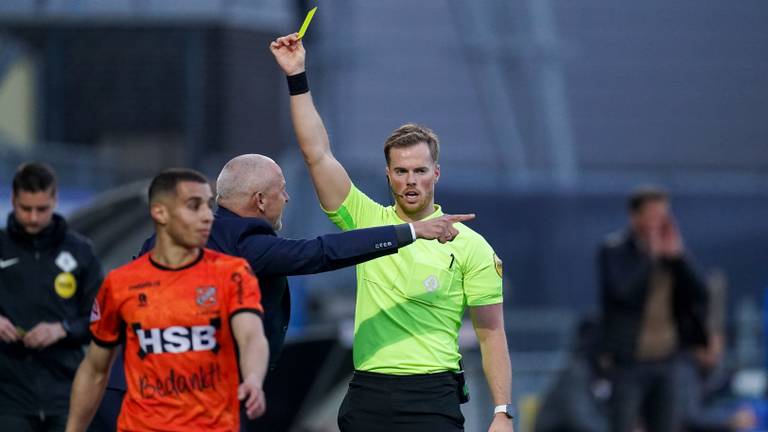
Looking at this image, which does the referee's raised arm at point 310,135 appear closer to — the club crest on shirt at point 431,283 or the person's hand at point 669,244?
the club crest on shirt at point 431,283

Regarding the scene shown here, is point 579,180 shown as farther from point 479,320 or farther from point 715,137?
point 479,320

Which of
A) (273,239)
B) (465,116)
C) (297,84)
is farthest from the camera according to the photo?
(465,116)

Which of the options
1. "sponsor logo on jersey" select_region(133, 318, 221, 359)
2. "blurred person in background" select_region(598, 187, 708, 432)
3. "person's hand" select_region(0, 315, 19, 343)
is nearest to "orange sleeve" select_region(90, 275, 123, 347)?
"sponsor logo on jersey" select_region(133, 318, 221, 359)

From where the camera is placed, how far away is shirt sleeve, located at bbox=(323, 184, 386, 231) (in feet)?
18.1

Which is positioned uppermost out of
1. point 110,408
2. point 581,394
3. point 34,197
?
point 34,197

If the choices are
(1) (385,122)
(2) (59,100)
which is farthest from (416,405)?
(1) (385,122)

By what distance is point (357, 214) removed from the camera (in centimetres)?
554

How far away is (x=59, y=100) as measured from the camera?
14844mm

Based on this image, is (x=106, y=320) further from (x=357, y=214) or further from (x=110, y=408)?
(x=357, y=214)

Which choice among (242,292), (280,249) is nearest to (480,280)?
(280,249)

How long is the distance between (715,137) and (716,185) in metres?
9.00

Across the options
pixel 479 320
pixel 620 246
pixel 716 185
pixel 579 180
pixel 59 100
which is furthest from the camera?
pixel 579 180

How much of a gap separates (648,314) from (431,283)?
16.4 feet

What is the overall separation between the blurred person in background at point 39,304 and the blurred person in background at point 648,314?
173 inches
